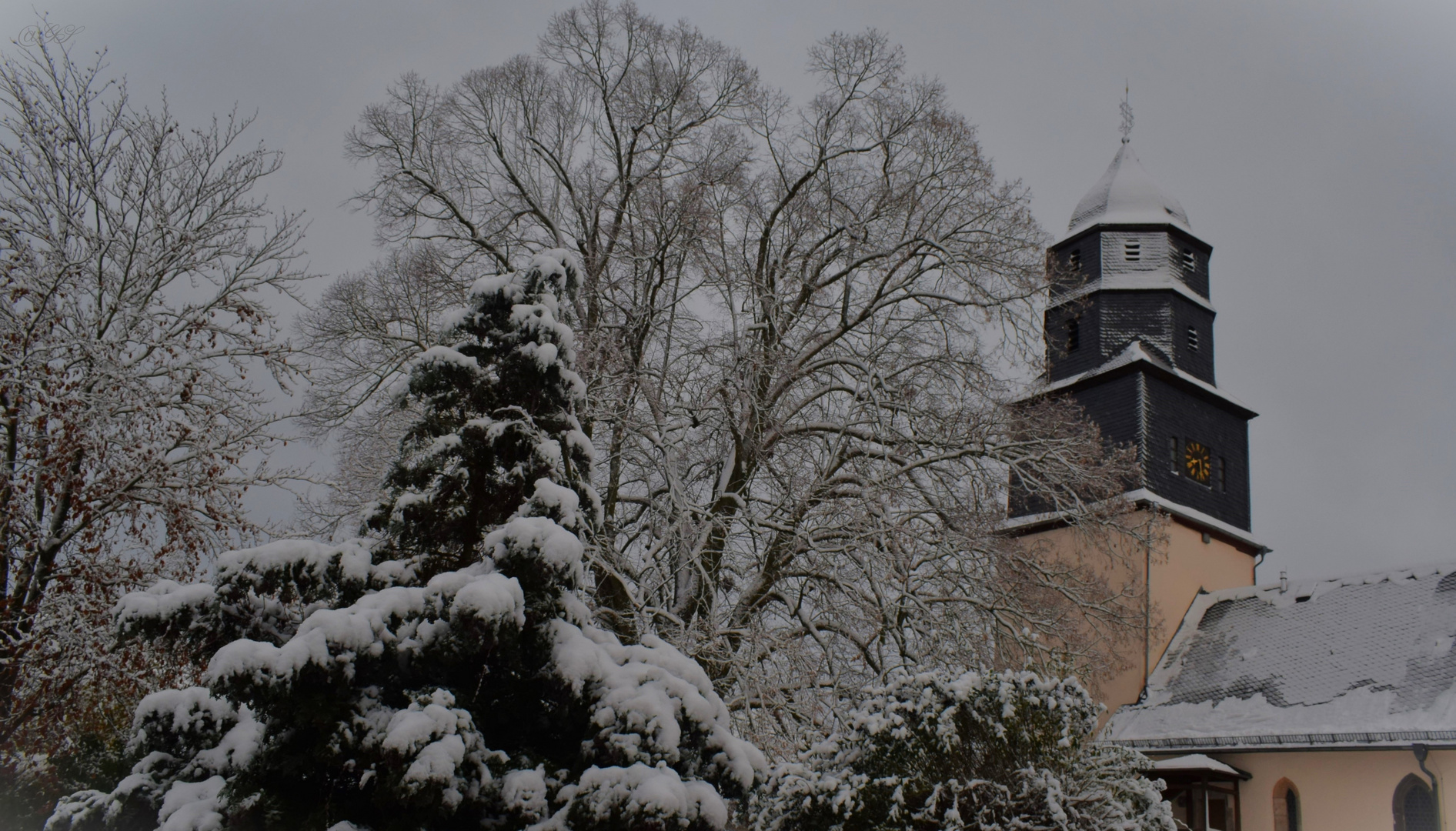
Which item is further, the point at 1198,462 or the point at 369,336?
the point at 1198,462

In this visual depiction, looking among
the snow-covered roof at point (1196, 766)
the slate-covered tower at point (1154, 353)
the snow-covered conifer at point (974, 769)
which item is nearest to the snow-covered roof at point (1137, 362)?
the slate-covered tower at point (1154, 353)

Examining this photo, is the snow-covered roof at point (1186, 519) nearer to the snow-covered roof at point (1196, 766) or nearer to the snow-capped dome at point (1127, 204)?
the snow-covered roof at point (1196, 766)

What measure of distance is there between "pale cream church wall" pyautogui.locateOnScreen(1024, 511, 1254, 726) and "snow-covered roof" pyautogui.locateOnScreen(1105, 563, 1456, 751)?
1.07 feet

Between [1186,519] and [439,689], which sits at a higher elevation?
[1186,519]

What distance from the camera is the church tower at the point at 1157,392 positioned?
22312 mm

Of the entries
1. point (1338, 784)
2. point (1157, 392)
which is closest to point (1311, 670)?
point (1338, 784)

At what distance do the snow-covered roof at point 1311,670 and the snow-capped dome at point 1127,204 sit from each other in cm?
873

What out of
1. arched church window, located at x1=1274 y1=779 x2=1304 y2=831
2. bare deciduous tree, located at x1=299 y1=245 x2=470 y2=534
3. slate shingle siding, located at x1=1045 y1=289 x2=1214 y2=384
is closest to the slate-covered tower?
slate shingle siding, located at x1=1045 y1=289 x2=1214 y2=384

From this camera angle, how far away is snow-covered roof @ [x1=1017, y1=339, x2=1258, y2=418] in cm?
2245

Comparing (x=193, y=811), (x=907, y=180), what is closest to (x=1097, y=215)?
(x=907, y=180)

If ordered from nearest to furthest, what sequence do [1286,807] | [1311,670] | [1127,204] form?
[1286,807]
[1311,670]
[1127,204]

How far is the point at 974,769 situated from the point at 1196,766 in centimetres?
1322

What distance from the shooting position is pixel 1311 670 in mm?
19359

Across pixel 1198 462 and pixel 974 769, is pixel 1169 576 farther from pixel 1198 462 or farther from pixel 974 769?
pixel 974 769
